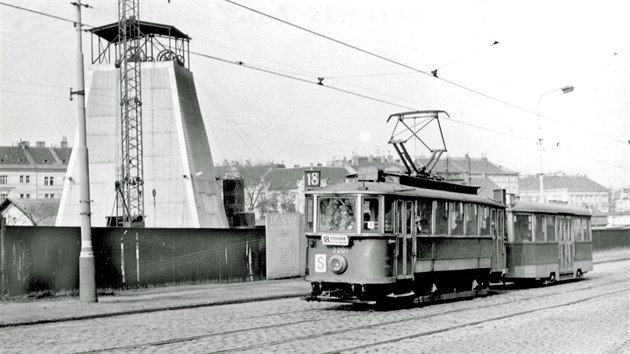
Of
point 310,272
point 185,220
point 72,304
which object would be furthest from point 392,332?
point 185,220

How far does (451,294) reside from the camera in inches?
729

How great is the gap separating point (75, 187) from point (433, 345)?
41.3m

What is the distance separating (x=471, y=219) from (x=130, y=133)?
35203 millimetres

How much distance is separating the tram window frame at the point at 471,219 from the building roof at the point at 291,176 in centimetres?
11044

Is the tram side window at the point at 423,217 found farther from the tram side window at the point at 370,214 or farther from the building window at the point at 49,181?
the building window at the point at 49,181

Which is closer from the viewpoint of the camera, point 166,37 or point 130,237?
point 130,237

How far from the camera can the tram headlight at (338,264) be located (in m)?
15.8

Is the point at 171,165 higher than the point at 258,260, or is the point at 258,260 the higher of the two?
the point at 171,165

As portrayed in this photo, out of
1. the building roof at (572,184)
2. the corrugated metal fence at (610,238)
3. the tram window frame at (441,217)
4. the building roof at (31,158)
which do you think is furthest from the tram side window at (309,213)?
the building roof at (572,184)

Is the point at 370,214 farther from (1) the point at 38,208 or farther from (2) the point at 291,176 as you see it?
(2) the point at 291,176

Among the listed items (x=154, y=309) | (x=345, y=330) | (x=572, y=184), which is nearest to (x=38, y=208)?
(x=154, y=309)

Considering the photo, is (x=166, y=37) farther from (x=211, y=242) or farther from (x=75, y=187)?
(x=211, y=242)

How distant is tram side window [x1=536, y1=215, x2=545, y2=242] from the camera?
23.8 m

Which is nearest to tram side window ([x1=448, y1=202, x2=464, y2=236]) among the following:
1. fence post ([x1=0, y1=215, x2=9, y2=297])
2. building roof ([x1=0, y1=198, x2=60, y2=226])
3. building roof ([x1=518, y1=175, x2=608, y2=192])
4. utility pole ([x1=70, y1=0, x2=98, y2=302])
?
utility pole ([x1=70, y1=0, x2=98, y2=302])
